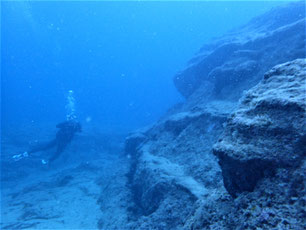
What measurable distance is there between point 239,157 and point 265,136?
28 centimetres

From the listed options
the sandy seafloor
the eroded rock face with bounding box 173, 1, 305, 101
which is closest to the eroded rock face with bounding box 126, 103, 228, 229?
the sandy seafloor

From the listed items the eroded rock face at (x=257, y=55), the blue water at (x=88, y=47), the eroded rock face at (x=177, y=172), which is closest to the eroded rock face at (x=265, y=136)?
A: the eroded rock face at (x=177, y=172)

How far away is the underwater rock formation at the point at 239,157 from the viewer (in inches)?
57.7

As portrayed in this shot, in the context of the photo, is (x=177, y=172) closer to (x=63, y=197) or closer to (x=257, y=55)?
(x=63, y=197)

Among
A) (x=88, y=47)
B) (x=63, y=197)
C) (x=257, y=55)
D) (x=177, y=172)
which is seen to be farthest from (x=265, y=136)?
(x=88, y=47)

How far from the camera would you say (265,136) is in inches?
65.6

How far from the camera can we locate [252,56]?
980 cm

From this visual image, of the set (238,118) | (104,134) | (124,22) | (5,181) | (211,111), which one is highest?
(124,22)

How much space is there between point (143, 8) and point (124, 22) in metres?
16.6

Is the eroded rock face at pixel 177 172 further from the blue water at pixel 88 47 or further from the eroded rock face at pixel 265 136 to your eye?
the blue water at pixel 88 47

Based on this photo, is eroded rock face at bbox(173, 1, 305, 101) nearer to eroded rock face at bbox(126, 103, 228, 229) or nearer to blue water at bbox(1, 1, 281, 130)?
eroded rock face at bbox(126, 103, 228, 229)

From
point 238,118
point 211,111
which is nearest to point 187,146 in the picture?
point 211,111

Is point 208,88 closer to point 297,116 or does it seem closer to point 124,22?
point 297,116

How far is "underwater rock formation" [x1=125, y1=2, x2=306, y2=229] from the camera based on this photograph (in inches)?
57.7
